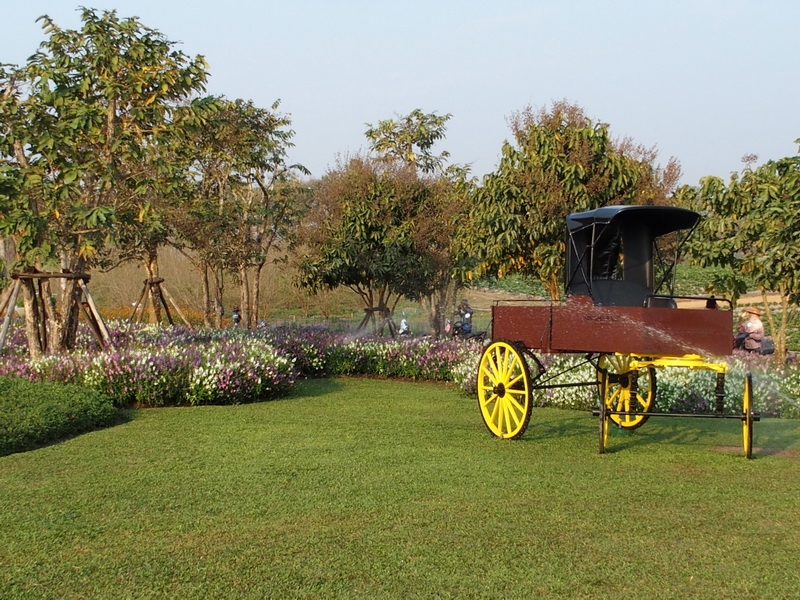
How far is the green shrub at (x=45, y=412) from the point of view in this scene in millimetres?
8031

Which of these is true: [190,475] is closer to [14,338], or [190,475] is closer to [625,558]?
[625,558]

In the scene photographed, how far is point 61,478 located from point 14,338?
33.3 ft

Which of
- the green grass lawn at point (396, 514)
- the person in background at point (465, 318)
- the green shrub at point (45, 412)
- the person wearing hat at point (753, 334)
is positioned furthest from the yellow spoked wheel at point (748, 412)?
the person in background at point (465, 318)

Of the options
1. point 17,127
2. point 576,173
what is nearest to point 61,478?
point 17,127

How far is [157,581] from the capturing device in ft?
14.5

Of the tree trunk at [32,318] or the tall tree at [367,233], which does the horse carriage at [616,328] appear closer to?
the tree trunk at [32,318]

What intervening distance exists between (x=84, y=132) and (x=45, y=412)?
190 inches

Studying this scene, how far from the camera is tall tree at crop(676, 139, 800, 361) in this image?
11.7 meters

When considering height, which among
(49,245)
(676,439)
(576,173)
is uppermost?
(576,173)

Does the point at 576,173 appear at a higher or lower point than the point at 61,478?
higher

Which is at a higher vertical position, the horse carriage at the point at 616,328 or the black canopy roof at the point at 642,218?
the black canopy roof at the point at 642,218

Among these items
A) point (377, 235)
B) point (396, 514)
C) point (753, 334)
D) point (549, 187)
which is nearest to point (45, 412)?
point (396, 514)

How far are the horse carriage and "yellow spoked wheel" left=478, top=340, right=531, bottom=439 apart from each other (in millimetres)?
10

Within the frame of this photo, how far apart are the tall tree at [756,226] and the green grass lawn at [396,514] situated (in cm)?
351
